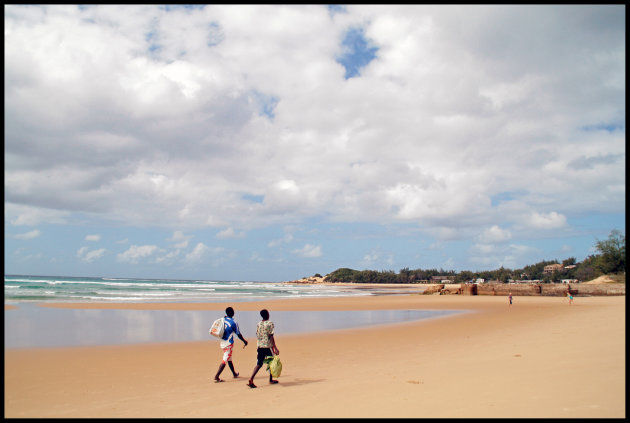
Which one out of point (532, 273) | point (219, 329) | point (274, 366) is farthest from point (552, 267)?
point (219, 329)

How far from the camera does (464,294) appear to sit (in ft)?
169

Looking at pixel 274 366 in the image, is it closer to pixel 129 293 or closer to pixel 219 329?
pixel 219 329

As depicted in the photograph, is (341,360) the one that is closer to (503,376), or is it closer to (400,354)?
(400,354)

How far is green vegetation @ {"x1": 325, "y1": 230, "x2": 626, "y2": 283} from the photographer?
6141 centimetres

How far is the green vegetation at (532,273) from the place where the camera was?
201ft

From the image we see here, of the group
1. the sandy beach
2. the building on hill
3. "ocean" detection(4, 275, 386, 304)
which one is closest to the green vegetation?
the building on hill

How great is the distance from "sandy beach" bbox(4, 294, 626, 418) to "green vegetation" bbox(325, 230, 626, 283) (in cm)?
5706

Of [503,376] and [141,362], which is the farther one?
[141,362]

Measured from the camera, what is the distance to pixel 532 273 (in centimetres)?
10938

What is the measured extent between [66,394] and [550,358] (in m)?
11.1

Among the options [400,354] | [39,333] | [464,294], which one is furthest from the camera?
[464,294]

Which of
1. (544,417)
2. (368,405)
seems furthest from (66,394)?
(544,417)

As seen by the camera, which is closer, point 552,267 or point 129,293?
point 129,293

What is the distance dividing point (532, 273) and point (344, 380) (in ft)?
385
